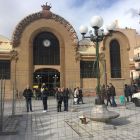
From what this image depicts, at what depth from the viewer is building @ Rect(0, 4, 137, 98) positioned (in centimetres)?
1909

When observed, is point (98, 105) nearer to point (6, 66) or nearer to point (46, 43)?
point (6, 66)

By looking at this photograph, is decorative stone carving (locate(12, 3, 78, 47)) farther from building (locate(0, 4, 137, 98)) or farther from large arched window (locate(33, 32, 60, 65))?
large arched window (locate(33, 32, 60, 65))

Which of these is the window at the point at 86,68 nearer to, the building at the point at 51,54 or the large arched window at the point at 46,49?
the building at the point at 51,54

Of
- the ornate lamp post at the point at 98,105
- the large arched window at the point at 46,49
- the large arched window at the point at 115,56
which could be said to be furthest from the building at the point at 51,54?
the ornate lamp post at the point at 98,105

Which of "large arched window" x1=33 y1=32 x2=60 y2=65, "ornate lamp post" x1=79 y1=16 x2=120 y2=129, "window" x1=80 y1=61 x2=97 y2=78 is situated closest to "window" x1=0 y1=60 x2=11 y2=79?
"large arched window" x1=33 y1=32 x2=60 y2=65

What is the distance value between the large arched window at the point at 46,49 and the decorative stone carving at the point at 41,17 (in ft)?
6.66

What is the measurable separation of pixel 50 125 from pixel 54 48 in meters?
14.8

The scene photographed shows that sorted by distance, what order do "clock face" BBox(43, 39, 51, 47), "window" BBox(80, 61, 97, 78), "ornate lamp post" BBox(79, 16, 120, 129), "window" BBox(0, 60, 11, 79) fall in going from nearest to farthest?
"ornate lamp post" BBox(79, 16, 120, 129) < "window" BBox(0, 60, 11, 79) < "clock face" BBox(43, 39, 51, 47) < "window" BBox(80, 61, 97, 78)

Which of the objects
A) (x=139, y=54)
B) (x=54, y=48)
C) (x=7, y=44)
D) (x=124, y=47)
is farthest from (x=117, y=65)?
(x=7, y=44)

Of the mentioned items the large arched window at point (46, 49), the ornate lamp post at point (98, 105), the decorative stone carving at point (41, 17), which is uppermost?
the decorative stone carving at point (41, 17)

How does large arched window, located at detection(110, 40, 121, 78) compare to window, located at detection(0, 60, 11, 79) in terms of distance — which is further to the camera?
large arched window, located at detection(110, 40, 121, 78)

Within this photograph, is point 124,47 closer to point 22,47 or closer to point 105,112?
point 22,47

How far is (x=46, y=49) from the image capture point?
20.2 m

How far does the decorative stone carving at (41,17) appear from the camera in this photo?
19.3 metres
